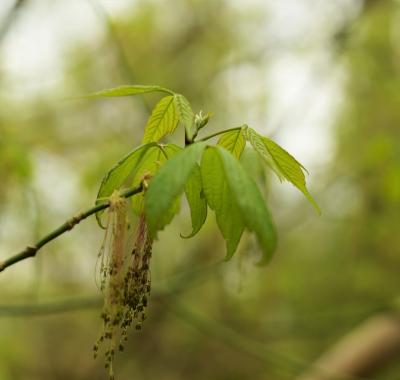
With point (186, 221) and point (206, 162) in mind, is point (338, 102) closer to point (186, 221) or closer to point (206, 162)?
point (186, 221)

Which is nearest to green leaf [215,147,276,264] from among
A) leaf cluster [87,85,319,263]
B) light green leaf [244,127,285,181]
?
leaf cluster [87,85,319,263]

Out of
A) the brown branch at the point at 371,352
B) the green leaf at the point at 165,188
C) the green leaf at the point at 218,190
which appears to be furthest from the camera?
the brown branch at the point at 371,352

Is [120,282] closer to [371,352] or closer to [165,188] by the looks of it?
[165,188]

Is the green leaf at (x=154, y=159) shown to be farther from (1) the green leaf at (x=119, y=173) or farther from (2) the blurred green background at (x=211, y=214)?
(2) the blurred green background at (x=211, y=214)

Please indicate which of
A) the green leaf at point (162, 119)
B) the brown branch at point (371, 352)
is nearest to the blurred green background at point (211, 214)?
the brown branch at point (371, 352)

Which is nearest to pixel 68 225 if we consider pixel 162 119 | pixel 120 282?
pixel 120 282
